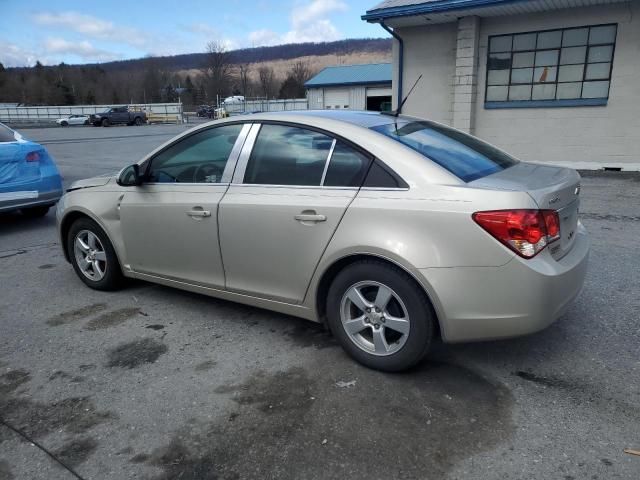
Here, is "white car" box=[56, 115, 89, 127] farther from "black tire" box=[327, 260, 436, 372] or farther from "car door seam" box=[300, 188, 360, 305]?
"black tire" box=[327, 260, 436, 372]

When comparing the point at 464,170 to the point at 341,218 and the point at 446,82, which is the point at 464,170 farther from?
the point at 446,82

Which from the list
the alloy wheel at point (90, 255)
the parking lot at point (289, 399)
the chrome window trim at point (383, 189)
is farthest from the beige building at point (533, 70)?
the alloy wheel at point (90, 255)

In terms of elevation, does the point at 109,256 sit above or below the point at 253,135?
below

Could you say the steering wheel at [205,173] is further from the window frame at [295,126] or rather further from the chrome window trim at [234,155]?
the window frame at [295,126]

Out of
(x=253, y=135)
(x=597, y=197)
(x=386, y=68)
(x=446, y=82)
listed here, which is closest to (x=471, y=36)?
(x=446, y=82)

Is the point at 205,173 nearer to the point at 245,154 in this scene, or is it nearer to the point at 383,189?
the point at 245,154

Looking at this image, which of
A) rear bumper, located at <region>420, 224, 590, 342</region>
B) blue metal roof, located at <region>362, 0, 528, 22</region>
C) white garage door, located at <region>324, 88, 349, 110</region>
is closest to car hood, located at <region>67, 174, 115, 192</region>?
rear bumper, located at <region>420, 224, 590, 342</region>

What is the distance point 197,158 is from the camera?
3918 millimetres

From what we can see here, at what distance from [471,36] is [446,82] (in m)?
1.26

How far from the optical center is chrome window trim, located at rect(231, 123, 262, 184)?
3.59 m

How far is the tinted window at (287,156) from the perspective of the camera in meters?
3.30

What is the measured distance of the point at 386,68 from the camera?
34469mm

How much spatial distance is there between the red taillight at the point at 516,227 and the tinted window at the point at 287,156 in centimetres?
109

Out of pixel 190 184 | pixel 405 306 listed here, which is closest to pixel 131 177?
pixel 190 184
